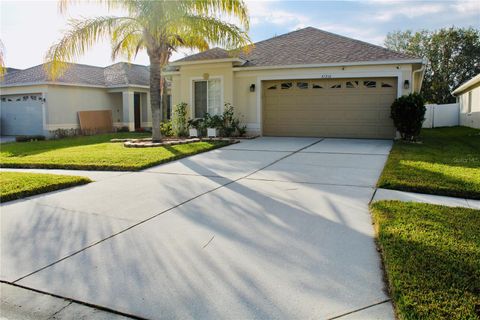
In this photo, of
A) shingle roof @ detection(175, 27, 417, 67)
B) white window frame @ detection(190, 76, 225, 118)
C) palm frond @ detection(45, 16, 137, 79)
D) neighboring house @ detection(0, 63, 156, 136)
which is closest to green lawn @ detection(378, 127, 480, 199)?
shingle roof @ detection(175, 27, 417, 67)

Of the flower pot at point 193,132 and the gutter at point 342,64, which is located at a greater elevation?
the gutter at point 342,64

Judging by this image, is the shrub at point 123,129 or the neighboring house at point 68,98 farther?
the shrub at point 123,129

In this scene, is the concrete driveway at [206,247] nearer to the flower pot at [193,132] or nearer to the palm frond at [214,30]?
the palm frond at [214,30]

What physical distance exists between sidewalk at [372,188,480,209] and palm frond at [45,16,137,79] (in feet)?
33.1

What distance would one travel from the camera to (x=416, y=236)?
390cm

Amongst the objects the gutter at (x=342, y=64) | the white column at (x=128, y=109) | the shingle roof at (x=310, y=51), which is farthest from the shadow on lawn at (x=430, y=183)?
the white column at (x=128, y=109)

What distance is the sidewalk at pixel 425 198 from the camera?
5.40 meters

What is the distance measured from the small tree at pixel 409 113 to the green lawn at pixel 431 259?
27.3 feet

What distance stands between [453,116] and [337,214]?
26.5 m

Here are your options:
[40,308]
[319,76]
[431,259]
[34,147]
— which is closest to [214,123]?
[319,76]

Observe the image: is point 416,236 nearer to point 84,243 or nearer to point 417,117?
point 84,243

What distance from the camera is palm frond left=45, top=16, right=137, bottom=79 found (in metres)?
11.8

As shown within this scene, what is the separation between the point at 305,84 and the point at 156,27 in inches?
253

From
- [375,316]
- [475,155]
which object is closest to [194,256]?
[375,316]
